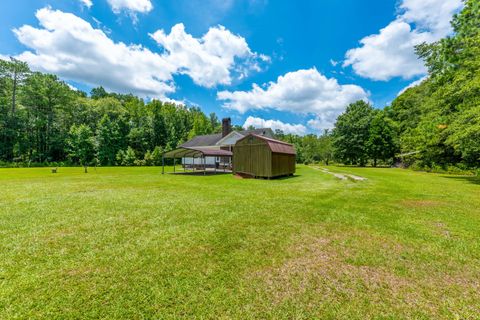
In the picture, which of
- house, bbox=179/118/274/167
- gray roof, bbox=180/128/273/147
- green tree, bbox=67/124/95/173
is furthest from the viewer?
green tree, bbox=67/124/95/173

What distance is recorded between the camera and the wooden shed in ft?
52.4

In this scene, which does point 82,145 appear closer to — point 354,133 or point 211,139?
point 211,139

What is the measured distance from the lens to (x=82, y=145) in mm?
35938

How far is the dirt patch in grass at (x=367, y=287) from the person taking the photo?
8.62 ft

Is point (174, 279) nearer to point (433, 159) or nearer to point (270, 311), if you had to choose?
point (270, 311)

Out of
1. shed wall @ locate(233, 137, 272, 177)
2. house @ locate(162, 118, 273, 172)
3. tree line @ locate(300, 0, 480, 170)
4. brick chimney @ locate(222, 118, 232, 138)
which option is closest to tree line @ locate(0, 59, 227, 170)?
house @ locate(162, 118, 273, 172)

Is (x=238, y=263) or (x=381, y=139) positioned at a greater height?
(x=381, y=139)

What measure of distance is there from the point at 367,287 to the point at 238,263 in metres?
2.03

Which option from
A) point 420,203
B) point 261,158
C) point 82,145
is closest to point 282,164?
point 261,158

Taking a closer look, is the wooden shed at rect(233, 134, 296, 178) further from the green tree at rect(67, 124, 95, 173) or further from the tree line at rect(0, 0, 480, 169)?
the green tree at rect(67, 124, 95, 173)

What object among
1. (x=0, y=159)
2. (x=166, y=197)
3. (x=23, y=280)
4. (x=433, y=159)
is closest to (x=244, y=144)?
(x=166, y=197)

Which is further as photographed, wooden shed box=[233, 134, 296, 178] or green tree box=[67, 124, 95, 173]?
green tree box=[67, 124, 95, 173]

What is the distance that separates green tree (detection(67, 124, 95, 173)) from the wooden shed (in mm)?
32195

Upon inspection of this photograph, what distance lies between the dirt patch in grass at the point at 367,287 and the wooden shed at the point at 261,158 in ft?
40.0
